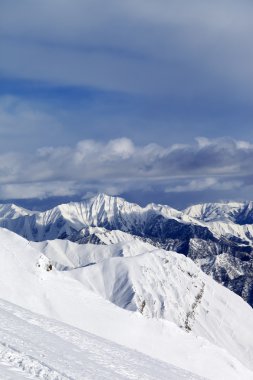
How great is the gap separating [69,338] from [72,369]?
19.1 m

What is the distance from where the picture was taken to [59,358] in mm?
38531

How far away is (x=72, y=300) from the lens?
129875 millimetres

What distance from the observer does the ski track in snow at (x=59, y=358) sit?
3075cm

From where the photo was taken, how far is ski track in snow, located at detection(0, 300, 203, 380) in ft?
101

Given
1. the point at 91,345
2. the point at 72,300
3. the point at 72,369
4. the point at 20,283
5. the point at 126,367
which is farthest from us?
the point at 72,300

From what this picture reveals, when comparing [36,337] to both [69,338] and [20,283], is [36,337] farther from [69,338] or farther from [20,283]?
[20,283]

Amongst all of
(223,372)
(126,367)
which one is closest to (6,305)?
(126,367)

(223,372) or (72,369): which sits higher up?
(72,369)

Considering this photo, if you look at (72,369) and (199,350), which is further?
(199,350)

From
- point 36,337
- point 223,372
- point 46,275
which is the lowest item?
point 223,372

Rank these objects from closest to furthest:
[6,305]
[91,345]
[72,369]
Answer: [72,369] → [91,345] → [6,305]

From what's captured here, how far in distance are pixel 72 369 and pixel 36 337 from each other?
1097 centimetres

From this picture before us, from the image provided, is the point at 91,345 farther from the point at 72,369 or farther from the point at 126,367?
the point at 72,369

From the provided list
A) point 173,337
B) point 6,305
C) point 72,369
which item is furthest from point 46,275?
point 72,369
